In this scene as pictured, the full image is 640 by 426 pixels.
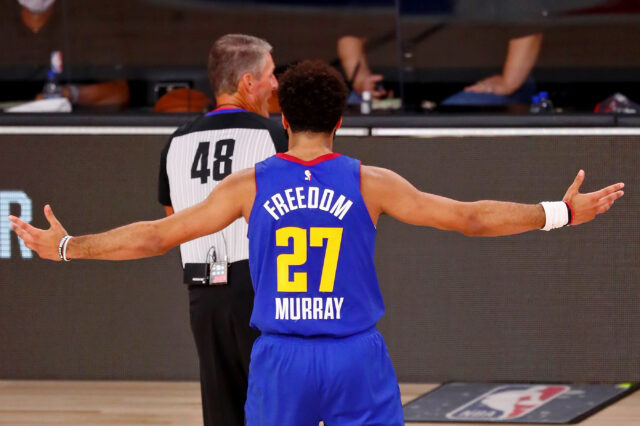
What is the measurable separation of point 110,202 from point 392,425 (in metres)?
3.03

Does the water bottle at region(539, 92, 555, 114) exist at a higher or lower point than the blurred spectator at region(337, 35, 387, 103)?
lower

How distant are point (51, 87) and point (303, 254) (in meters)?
4.21

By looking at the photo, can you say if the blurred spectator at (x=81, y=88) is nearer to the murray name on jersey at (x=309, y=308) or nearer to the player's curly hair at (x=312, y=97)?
the player's curly hair at (x=312, y=97)

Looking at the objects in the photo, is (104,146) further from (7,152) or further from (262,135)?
(262,135)

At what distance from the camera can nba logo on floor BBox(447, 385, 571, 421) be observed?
4762 mm

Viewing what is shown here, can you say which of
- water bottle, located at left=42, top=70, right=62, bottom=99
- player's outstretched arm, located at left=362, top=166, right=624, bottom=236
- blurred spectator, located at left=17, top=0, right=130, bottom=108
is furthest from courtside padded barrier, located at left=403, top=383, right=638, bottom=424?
water bottle, located at left=42, top=70, right=62, bottom=99

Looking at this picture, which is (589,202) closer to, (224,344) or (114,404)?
(224,344)

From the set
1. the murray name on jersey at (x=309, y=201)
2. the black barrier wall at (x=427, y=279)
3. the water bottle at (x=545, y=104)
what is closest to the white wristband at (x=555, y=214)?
the murray name on jersey at (x=309, y=201)

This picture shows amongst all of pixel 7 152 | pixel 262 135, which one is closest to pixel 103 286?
pixel 7 152

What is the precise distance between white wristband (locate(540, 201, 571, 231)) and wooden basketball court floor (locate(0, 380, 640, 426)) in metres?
1.99

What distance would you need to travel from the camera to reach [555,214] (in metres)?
2.91

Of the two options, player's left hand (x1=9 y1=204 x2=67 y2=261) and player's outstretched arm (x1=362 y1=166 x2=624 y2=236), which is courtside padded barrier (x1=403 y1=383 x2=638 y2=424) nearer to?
player's outstretched arm (x1=362 y1=166 x2=624 y2=236)

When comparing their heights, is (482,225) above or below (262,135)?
below

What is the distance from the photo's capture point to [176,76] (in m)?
6.82
